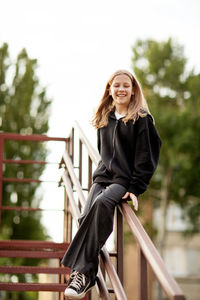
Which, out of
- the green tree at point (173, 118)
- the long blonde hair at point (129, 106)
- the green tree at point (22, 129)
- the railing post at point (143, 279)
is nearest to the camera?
the railing post at point (143, 279)

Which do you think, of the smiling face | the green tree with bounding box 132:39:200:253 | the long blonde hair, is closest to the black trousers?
the long blonde hair

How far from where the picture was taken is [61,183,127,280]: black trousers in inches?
110

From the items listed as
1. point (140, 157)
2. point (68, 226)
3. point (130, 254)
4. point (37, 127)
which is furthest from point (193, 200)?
point (140, 157)

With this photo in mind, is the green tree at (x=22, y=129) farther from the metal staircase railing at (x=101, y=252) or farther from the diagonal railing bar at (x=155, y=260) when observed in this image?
the diagonal railing bar at (x=155, y=260)

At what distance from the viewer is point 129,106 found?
3.02 metres

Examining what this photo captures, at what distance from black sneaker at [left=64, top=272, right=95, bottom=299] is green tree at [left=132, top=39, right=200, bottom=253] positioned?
17794 millimetres

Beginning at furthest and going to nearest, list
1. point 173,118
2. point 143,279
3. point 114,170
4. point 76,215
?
point 173,118
point 76,215
point 114,170
point 143,279

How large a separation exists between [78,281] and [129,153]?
2.60 ft

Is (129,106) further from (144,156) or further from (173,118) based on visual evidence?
(173,118)

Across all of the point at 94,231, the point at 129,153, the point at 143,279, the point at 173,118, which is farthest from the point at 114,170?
the point at 173,118

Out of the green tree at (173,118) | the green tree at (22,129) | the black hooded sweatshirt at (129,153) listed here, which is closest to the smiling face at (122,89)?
the black hooded sweatshirt at (129,153)

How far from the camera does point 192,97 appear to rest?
2155 cm

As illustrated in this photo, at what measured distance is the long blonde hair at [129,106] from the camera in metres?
2.94

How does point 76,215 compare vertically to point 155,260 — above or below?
below
